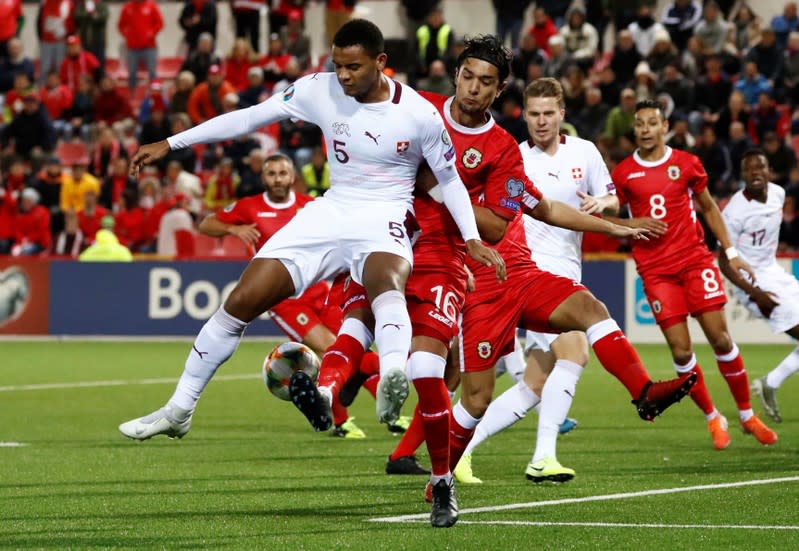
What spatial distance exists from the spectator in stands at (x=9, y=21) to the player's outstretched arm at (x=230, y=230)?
18448 mm

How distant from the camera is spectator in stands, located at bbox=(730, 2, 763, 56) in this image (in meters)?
25.4

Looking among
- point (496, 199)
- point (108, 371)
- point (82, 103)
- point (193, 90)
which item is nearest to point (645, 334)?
point (108, 371)

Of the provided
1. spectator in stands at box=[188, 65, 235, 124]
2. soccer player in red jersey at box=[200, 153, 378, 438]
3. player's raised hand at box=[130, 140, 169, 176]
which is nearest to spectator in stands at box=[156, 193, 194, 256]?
spectator in stands at box=[188, 65, 235, 124]

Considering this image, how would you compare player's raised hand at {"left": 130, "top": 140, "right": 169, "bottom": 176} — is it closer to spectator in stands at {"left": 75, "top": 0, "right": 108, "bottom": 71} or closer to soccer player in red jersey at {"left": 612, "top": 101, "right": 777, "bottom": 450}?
soccer player in red jersey at {"left": 612, "top": 101, "right": 777, "bottom": 450}

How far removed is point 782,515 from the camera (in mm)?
7797

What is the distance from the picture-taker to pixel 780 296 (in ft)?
44.3

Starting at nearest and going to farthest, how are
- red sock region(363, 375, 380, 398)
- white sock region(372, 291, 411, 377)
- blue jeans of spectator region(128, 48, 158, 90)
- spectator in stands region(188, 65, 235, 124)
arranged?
1. white sock region(372, 291, 411, 377)
2. red sock region(363, 375, 380, 398)
3. spectator in stands region(188, 65, 235, 124)
4. blue jeans of spectator region(128, 48, 158, 90)

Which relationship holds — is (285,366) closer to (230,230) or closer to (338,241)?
(338,241)

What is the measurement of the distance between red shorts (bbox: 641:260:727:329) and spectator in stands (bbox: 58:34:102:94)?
1949 centimetres

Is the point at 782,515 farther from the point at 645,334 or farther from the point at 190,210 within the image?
the point at 190,210

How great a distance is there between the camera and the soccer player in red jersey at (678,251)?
1178cm

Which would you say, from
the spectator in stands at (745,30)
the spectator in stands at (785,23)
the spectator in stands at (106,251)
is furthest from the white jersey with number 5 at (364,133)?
the spectator in stands at (745,30)

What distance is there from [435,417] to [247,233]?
16.2 ft

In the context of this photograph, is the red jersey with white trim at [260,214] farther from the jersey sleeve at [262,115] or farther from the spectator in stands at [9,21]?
the spectator in stands at [9,21]
